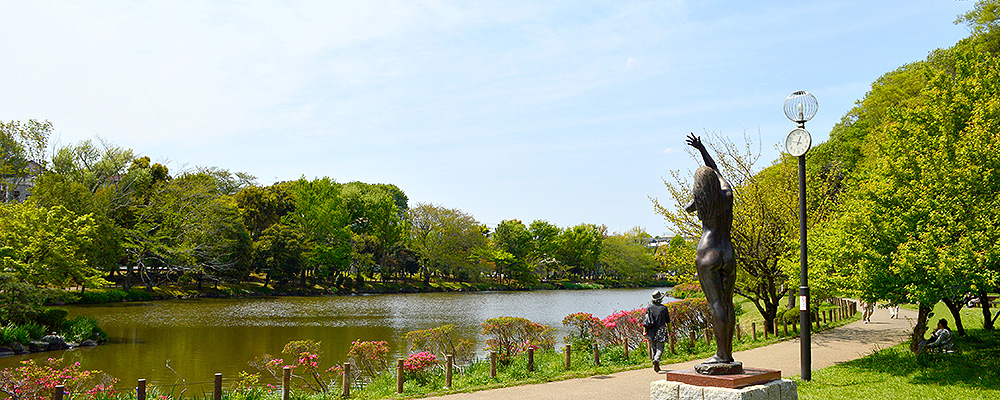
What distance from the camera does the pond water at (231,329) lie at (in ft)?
59.8

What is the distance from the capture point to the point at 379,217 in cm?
6644

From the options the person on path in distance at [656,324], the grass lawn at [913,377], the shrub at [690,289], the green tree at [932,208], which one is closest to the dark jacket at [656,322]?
the person on path in distance at [656,324]

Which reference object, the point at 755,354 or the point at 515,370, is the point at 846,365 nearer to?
the point at 755,354

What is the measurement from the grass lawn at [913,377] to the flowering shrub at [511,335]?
6.41 meters

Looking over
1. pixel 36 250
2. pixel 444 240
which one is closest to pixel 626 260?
pixel 444 240

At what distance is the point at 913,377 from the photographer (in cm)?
1140

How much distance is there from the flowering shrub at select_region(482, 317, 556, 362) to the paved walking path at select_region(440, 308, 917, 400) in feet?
9.60

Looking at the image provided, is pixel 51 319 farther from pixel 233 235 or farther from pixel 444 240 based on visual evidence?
pixel 444 240

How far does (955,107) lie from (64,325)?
89.8 feet

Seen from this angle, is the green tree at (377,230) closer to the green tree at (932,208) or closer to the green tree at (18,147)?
the green tree at (18,147)

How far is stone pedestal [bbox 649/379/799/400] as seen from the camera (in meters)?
6.58

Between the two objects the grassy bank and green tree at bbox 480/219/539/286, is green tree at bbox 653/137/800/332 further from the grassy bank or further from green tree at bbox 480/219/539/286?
green tree at bbox 480/219/539/286

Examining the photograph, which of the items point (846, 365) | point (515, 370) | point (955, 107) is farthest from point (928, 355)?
point (515, 370)

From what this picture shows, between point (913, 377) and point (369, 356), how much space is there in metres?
11.0
